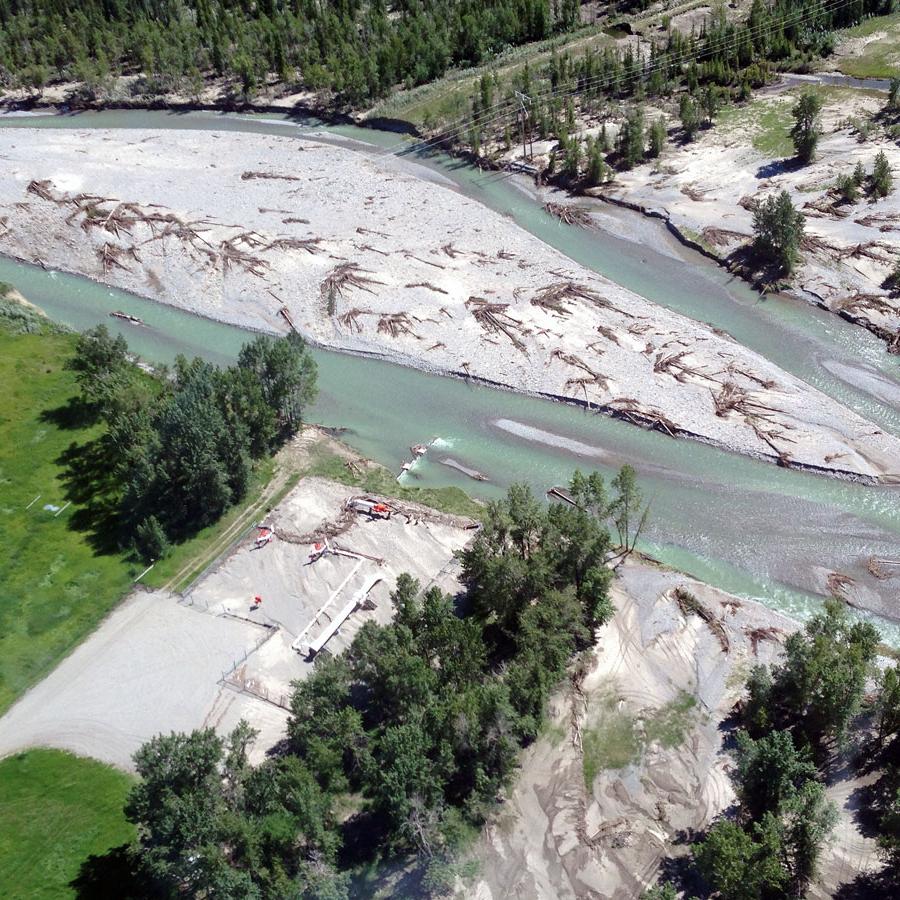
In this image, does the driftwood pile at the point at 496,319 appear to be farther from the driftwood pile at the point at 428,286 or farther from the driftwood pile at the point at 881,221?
the driftwood pile at the point at 881,221

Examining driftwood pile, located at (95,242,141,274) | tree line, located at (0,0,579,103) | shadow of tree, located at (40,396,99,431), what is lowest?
shadow of tree, located at (40,396,99,431)

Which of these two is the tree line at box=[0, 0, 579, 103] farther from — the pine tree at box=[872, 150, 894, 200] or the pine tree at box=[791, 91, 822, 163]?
the pine tree at box=[872, 150, 894, 200]

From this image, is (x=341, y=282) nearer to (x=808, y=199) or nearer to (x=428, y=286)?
(x=428, y=286)

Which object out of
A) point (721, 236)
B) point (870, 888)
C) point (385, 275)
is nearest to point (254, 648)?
point (870, 888)

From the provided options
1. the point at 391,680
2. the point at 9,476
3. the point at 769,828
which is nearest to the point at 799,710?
the point at 769,828

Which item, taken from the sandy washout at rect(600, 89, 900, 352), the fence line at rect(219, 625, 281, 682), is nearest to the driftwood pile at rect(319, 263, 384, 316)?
the sandy washout at rect(600, 89, 900, 352)

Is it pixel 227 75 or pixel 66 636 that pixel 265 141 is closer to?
pixel 227 75

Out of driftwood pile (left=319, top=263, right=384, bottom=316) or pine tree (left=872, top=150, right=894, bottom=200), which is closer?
driftwood pile (left=319, top=263, right=384, bottom=316)
